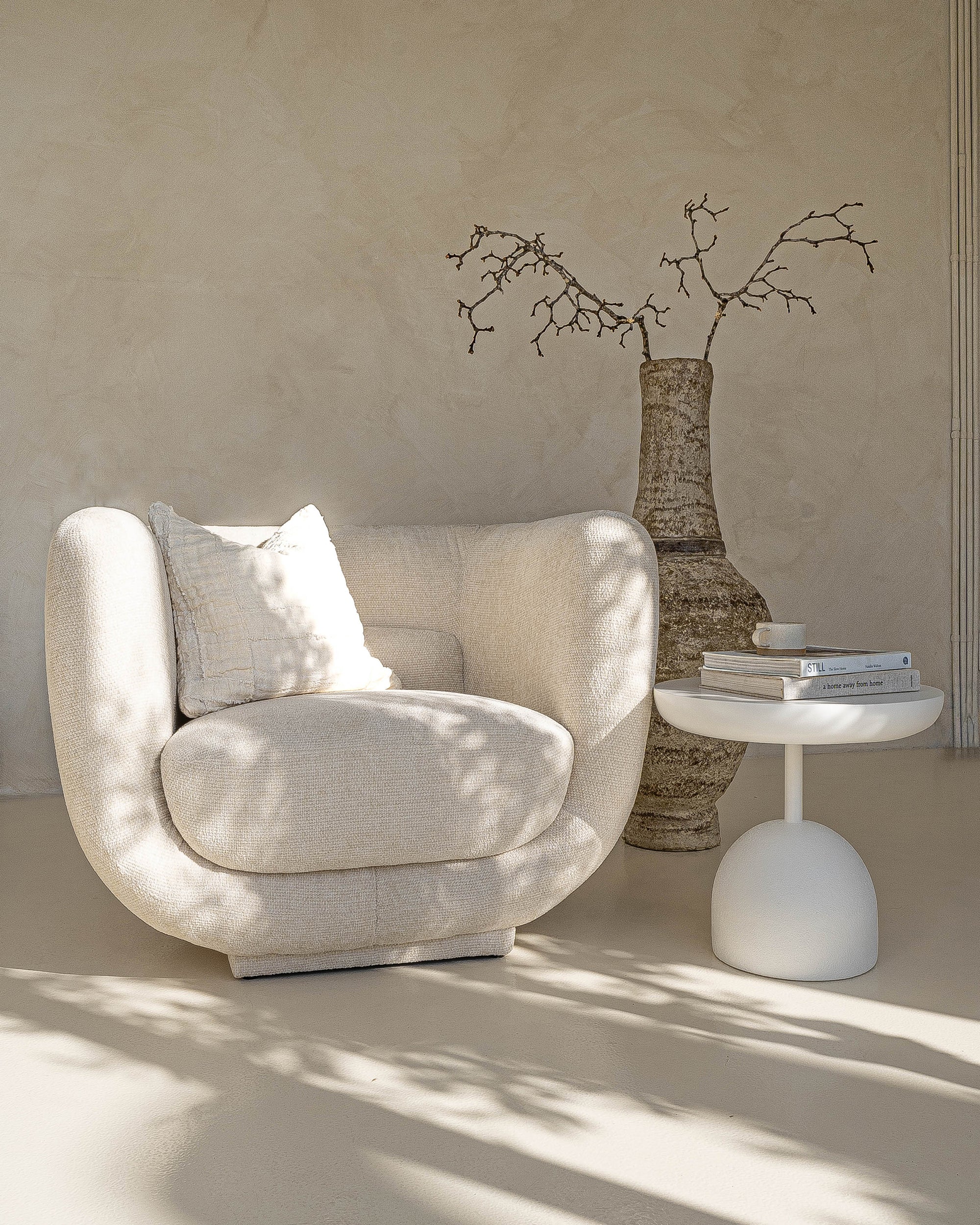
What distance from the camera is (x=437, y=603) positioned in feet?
8.45

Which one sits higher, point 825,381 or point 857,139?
point 857,139

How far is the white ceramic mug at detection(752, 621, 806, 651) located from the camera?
6.66 ft

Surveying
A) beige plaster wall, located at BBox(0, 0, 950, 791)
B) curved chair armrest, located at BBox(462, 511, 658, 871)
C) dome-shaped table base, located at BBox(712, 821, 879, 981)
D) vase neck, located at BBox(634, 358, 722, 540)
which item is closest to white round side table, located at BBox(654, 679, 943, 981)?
dome-shaped table base, located at BBox(712, 821, 879, 981)

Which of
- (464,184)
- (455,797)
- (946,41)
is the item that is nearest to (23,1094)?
(455,797)

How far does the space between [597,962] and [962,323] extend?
10.8 ft

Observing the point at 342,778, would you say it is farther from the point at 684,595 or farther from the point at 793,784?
the point at 684,595

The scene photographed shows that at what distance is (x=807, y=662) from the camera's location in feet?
6.16

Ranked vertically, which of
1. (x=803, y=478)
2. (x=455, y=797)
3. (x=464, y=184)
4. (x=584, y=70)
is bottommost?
(x=455, y=797)

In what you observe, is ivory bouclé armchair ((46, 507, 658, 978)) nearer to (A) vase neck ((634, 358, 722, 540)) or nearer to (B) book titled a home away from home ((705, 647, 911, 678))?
(B) book titled a home away from home ((705, 647, 911, 678))

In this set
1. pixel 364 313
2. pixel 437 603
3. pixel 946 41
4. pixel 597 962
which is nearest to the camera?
pixel 597 962

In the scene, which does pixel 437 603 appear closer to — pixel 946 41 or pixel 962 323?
pixel 962 323

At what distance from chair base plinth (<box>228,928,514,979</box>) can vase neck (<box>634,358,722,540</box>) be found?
44.7 inches

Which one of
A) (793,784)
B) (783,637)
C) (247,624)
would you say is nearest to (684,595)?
(783,637)

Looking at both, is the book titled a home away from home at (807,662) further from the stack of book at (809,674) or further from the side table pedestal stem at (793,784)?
Answer: the side table pedestal stem at (793,784)
